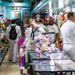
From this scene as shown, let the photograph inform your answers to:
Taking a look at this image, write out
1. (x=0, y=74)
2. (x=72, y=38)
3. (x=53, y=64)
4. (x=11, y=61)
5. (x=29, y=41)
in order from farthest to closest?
(x=11, y=61) → (x=0, y=74) → (x=29, y=41) → (x=72, y=38) → (x=53, y=64)

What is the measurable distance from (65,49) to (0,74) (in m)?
2.91

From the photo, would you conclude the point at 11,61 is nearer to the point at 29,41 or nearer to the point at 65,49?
the point at 29,41

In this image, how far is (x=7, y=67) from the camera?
8.55 m

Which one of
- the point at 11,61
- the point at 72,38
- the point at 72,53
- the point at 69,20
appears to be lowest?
the point at 11,61

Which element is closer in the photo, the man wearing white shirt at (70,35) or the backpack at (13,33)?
the man wearing white shirt at (70,35)

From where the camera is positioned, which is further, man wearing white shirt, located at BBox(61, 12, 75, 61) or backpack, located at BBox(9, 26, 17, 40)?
backpack, located at BBox(9, 26, 17, 40)

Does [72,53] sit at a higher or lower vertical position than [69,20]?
lower

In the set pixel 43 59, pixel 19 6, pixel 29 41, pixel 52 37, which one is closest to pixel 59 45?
pixel 52 37

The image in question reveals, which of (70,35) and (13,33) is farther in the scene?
(13,33)

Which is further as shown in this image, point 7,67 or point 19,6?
point 19,6

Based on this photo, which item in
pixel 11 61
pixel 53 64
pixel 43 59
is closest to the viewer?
pixel 53 64

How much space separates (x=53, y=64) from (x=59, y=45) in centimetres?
275

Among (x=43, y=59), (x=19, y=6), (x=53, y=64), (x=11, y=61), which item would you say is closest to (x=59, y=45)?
(x=43, y=59)

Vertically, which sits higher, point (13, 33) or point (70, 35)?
point (70, 35)
